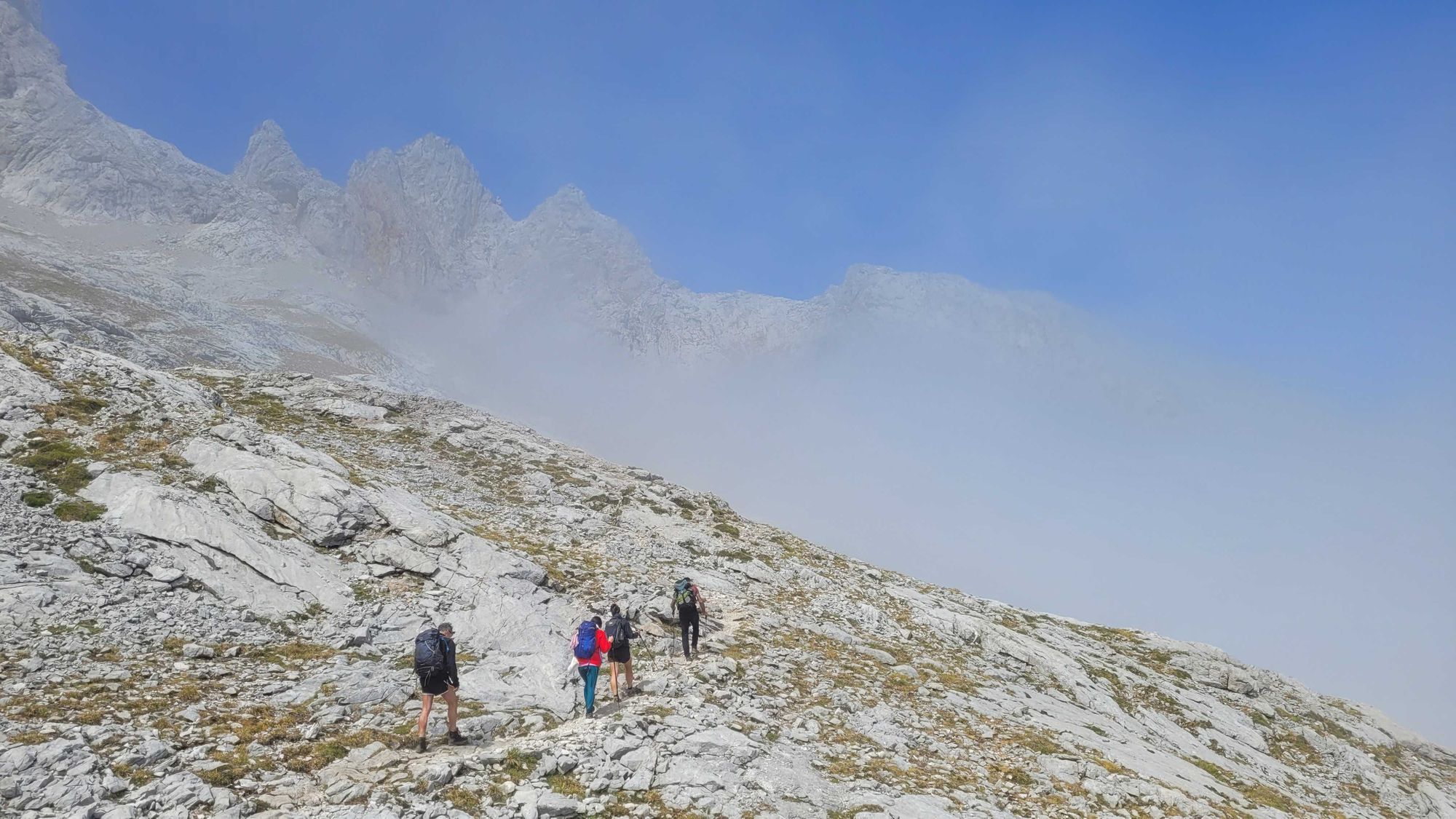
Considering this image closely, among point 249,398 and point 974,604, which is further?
point 249,398

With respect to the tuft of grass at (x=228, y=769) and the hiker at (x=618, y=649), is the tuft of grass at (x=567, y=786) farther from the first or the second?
the tuft of grass at (x=228, y=769)

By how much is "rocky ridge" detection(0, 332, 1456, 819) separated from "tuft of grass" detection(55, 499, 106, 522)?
6 centimetres

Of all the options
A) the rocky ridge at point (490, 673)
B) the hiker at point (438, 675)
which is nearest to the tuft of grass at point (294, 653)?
the rocky ridge at point (490, 673)

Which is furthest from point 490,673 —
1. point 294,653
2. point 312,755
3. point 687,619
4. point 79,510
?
point 79,510

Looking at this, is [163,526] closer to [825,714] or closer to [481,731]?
[481,731]

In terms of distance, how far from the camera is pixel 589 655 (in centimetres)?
1736

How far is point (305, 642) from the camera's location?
19578mm

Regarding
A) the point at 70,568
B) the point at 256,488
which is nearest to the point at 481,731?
the point at 70,568

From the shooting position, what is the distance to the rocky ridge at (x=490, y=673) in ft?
42.7

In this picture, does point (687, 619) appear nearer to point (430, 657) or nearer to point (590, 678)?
point (590, 678)

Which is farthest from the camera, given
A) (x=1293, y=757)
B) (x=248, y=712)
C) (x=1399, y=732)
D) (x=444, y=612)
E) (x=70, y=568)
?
(x=1399, y=732)

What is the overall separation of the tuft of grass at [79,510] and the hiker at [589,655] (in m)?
17.4

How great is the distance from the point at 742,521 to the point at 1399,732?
4672 centimetres

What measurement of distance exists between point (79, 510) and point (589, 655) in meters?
18.4
